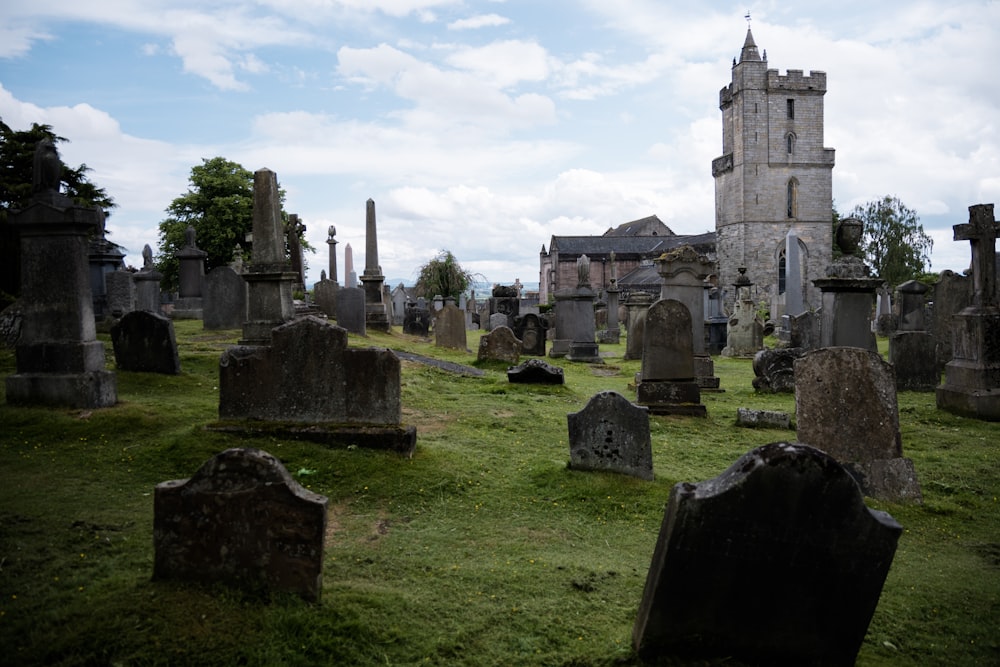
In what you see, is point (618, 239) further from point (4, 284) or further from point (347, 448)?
point (347, 448)

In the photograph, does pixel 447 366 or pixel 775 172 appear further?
pixel 775 172

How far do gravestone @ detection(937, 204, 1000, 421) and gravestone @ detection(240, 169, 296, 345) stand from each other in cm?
1134

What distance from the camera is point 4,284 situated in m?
20.5

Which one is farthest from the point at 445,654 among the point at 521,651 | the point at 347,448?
the point at 347,448

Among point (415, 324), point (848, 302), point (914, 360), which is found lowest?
point (914, 360)

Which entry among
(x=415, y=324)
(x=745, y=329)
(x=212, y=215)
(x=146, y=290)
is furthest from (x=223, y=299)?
(x=212, y=215)

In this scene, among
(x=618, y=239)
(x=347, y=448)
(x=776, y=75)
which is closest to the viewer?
(x=347, y=448)

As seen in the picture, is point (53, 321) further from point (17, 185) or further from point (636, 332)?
point (17, 185)

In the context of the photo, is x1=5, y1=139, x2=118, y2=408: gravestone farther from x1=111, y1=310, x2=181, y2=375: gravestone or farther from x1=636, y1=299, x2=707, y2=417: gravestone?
x1=636, y1=299, x2=707, y2=417: gravestone

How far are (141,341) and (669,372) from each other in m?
7.97

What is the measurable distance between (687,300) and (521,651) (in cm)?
1157

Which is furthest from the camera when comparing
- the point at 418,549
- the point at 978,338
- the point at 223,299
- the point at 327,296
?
the point at 327,296

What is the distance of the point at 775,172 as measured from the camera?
50344 mm

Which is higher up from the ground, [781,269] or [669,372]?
[781,269]
